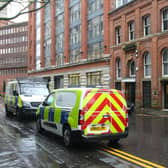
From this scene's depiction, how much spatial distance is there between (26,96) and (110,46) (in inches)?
773

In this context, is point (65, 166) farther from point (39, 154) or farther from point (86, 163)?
point (39, 154)

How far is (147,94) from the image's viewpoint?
26.8m

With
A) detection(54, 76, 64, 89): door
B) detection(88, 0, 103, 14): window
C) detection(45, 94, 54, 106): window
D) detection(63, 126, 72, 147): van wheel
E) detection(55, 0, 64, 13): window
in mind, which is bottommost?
detection(63, 126, 72, 147): van wheel

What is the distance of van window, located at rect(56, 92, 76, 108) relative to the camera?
8.11 m

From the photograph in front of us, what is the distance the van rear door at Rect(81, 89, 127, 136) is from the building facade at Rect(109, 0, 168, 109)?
674 inches

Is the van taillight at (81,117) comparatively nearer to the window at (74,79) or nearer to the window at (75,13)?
the window at (74,79)

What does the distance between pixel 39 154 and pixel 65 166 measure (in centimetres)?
136

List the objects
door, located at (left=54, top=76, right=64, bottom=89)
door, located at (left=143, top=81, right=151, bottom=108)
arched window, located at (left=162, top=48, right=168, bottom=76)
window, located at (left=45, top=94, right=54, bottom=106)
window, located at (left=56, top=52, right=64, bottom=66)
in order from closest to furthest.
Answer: window, located at (left=45, top=94, right=54, bottom=106), arched window, located at (left=162, top=48, right=168, bottom=76), door, located at (left=143, top=81, right=151, bottom=108), door, located at (left=54, top=76, right=64, bottom=89), window, located at (left=56, top=52, right=64, bottom=66)

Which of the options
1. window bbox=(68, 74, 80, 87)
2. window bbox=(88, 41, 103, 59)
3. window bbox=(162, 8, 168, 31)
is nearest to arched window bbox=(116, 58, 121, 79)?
window bbox=(88, 41, 103, 59)

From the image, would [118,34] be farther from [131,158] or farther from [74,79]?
[131,158]

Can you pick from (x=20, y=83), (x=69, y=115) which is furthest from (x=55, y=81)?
(x=69, y=115)

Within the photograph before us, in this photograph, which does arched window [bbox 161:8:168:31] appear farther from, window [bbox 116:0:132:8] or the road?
the road

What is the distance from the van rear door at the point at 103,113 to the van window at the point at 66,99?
54 cm

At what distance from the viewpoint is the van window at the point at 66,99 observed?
26.6 ft
